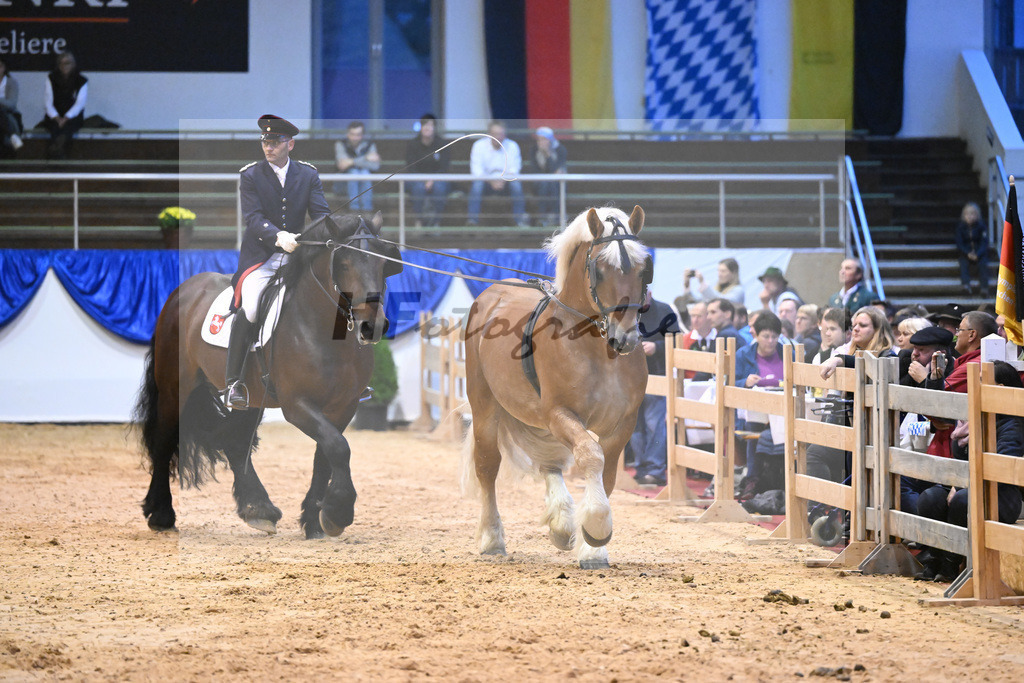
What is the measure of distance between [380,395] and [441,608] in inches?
346

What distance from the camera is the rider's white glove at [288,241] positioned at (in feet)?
22.4

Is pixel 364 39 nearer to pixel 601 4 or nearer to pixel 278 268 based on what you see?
pixel 601 4

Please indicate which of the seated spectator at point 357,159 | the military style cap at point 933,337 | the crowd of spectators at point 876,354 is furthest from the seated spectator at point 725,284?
the military style cap at point 933,337

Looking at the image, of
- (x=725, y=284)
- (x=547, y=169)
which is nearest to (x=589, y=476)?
(x=725, y=284)

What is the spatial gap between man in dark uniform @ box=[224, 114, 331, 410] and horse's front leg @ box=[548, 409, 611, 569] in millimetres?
2332

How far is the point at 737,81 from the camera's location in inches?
674

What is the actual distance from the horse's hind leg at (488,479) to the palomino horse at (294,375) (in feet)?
2.49

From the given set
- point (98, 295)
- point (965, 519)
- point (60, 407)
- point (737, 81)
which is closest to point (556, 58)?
point (737, 81)

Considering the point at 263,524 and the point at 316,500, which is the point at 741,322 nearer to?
the point at 316,500

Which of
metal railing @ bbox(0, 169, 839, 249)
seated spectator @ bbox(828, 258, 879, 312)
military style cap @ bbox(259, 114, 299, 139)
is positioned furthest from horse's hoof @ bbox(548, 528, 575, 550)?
metal railing @ bbox(0, 169, 839, 249)

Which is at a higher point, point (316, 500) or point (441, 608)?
point (316, 500)

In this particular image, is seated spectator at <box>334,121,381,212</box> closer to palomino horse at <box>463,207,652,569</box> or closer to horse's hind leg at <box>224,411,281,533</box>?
horse's hind leg at <box>224,411,281,533</box>

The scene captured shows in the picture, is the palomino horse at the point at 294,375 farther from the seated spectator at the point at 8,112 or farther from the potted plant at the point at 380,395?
the seated spectator at the point at 8,112

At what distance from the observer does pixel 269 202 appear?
730cm
